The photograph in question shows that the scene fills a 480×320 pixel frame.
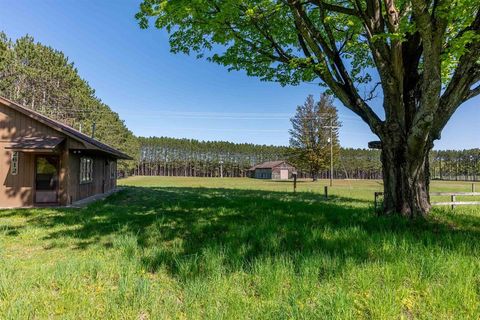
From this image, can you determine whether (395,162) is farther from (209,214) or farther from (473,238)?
(209,214)

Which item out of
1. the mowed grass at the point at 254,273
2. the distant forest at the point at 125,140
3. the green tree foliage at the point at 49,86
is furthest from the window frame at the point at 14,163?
the distant forest at the point at 125,140

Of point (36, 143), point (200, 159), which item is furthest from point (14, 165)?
point (200, 159)

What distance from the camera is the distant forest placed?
46688 mm

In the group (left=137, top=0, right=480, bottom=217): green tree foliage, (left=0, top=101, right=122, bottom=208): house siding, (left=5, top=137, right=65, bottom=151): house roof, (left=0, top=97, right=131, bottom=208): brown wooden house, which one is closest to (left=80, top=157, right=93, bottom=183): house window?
(left=0, top=97, right=131, bottom=208): brown wooden house

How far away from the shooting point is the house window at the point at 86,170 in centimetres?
1917

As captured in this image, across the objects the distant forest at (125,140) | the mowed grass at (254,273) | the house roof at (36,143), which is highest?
the distant forest at (125,140)

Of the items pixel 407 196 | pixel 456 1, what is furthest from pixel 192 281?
pixel 456 1

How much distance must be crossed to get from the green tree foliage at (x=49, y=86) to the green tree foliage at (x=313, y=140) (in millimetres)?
35398

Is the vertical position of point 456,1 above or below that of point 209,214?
above

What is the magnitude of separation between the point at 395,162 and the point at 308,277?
5.70 meters

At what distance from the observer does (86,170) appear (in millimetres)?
20109

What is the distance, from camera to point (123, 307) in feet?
12.3

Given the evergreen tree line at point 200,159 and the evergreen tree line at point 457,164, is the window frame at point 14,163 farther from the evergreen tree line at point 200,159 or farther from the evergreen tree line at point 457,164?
the evergreen tree line at point 457,164

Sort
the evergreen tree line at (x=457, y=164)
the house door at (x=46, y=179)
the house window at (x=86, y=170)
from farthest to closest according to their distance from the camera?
the evergreen tree line at (x=457, y=164)
the house window at (x=86, y=170)
the house door at (x=46, y=179)
